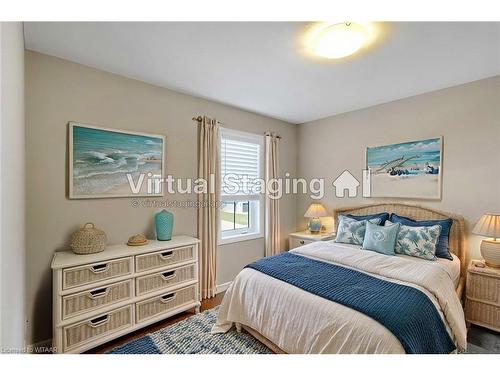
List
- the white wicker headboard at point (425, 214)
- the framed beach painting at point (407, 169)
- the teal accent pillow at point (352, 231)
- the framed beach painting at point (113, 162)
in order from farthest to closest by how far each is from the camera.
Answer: the teal accent pillow at point (352, 231)
the framed beach painting at point (407, 169)
the white wicker headboard at point (425, 214)
the framed beach painting at point (113, 162)

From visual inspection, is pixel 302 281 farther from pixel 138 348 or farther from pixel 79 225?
pixel 79 225

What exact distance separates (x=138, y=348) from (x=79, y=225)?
1.17m

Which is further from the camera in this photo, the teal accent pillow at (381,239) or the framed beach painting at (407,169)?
the framed beach painting at (407,169)

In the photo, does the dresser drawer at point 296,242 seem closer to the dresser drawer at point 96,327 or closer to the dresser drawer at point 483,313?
the dresser drawer at point 483,313

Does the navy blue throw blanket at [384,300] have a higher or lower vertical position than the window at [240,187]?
lower

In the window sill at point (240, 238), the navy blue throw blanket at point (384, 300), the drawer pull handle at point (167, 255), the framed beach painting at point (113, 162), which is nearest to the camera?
the navy blue throw blanket at point (384, 300)

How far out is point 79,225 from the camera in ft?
6.94

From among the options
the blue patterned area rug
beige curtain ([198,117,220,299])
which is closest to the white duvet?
the blue patterned area rug

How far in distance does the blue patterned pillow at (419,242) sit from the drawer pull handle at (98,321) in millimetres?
2842

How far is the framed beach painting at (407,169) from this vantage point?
2730 millimetres

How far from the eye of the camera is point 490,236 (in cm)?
214

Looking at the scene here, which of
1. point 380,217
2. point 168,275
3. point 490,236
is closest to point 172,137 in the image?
point 168,275

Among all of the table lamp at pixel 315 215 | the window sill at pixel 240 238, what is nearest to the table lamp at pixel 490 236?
the table lamp at pixel 315 215
